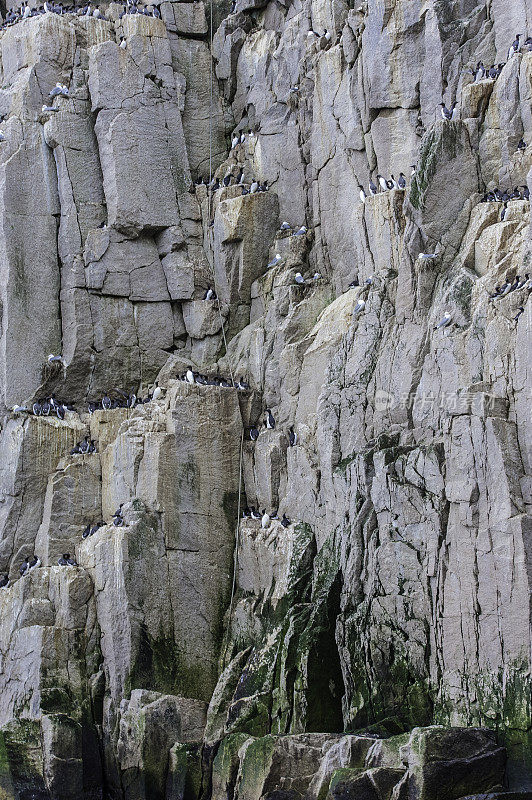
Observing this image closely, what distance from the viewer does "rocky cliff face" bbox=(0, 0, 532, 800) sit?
32438 millimetres

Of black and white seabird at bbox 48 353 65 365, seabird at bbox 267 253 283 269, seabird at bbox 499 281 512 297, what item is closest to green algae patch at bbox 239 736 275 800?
seabird at bbox 499 281 512 297

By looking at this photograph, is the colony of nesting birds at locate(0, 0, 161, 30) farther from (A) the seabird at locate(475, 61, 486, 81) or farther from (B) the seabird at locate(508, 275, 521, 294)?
(B) the seabird at locate(508, 275, 521, 294)

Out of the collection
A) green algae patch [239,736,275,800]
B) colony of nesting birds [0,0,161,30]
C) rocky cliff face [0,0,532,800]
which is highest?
colony of nesting birds [0,0,161,30]

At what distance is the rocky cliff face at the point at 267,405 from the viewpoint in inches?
1277

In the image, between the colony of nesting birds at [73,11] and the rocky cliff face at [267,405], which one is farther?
the colony of nesting birds at [73,11]

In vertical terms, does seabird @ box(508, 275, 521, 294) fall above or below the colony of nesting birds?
below

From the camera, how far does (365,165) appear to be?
140ft

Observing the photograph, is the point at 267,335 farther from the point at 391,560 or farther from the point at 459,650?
the point at 459,650

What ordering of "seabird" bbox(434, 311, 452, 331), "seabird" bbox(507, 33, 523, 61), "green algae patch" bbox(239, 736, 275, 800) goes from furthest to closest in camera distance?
"seabird" bbox(507, 33, 523, 61) → "seabird" bbox(434, 311, 452, 331) → "green algae patch" bbox(239, 736, 275, 800)

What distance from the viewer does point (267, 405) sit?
41.7 meters

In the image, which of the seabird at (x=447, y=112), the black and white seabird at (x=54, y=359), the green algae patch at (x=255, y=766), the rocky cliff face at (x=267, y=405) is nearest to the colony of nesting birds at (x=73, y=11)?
the rocky cliff face at (x=267, y=405)

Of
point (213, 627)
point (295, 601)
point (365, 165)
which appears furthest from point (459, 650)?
point (365, 165)

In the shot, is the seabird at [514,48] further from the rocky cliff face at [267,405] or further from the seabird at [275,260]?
the seabird at [275,260]

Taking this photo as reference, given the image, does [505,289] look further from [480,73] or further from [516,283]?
[480,73]
